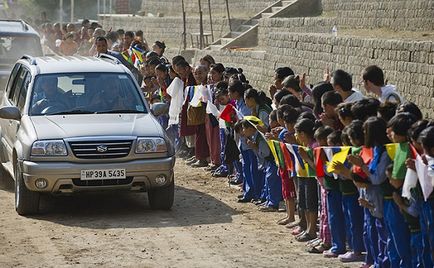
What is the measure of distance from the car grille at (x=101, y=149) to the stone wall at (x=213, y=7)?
23.7 meters

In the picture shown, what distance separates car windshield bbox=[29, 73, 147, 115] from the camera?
13.6 metres

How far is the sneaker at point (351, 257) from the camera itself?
10383 mm

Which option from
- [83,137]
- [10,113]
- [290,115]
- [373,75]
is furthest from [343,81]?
[10,113]

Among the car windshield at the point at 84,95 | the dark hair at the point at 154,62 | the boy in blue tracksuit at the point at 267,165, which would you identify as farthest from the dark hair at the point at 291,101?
the dark hair at the point at 154,62

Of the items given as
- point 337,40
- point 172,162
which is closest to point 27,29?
point 337,40

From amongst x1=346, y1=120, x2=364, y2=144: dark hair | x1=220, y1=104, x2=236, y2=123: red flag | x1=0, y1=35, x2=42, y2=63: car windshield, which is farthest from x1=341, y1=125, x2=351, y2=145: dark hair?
x1=0, y1=35, x2=42, y2=63: car windshield

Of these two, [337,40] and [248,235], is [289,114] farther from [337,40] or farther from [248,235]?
[337,40]

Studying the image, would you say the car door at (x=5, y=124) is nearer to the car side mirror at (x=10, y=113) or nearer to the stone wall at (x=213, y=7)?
the car side mirror at (x=10, y=113)

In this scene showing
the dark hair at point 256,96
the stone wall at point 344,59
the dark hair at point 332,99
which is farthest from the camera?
the stone wall at point 344,59

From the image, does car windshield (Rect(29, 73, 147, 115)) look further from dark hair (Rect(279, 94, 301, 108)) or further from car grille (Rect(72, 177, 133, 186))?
dark hair (Rect(279, 94, 301, 108))

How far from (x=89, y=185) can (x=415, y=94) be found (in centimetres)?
778

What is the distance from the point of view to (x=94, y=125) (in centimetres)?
1297

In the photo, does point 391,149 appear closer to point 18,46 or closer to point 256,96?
point 256,96

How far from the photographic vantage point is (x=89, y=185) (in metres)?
12.6
